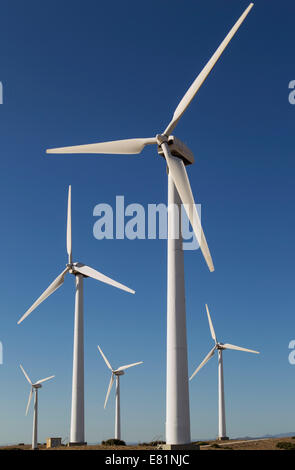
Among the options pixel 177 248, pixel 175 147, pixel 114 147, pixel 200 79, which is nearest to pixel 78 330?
pixel 114 147

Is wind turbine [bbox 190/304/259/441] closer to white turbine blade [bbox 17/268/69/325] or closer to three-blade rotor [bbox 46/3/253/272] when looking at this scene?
white turbine blade [bbox 17/268/69/325]

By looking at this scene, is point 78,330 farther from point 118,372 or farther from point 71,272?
point 118,372

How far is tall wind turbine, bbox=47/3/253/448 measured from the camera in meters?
37.4

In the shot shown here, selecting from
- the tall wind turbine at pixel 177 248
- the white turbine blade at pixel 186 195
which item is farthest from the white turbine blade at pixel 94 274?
the white turbine blade at pixel 186 195

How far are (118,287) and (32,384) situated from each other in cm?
4888

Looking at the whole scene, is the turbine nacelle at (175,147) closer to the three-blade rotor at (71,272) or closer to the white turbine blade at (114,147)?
the white turbine blade at (114,147)

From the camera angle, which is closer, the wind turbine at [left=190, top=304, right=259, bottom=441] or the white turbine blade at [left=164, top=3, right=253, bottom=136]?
the white turbine blade at [left=164, top=3, right=253, bottom=136]

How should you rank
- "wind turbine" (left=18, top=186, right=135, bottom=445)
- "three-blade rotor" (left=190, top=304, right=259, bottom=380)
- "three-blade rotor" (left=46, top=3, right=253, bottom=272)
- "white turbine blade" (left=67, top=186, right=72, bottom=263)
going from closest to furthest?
"three-blade rotor" (left=46, top=3, right=253, bottom=272)
"wind turbine" (left=18, top=186, right=135, bottom=445)
"white turbine blade" (left=67, top=186, right=72, bottom=263)
"three-blade rotor" (left=190, top=304, right=259, bottom=380)

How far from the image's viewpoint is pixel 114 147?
4584 centimetres

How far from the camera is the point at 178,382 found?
37688 millimetres

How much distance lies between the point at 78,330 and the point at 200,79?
33494mm

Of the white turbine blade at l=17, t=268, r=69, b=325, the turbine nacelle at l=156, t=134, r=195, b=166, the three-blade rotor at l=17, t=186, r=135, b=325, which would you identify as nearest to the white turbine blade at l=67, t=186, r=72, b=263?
the three-blade rotor at l=17, t=186, r=135, b=325
